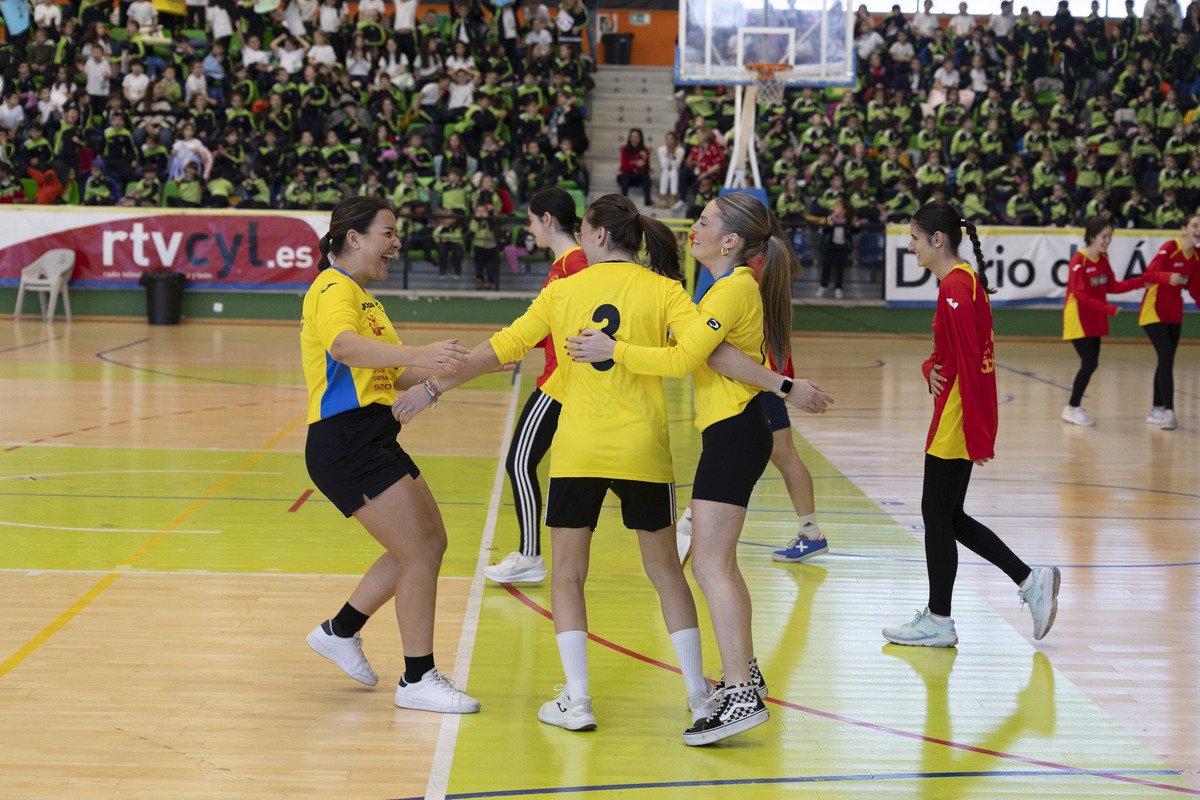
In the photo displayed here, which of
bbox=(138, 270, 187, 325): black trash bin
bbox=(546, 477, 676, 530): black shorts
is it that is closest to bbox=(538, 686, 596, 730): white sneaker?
bbox=(546, 477, 676, 530): black shorts

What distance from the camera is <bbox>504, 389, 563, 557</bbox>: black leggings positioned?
17.9 feet

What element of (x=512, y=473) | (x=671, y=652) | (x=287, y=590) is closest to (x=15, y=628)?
(x=287, y=590)

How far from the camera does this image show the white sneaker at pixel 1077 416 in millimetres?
10789

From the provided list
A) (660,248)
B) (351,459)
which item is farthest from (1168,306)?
(351,459)

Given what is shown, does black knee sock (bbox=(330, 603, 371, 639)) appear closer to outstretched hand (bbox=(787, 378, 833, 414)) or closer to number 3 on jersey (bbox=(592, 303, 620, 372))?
number 3 on jersey (bbox=(592, 303, 620, 372))

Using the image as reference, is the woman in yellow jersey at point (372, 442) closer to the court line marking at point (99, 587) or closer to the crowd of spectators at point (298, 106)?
the court line marking at point (99, 587)

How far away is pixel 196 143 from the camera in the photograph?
62.1ft

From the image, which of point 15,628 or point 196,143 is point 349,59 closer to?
point 196,143

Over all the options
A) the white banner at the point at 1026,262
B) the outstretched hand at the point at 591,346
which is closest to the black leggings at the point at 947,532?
the outstretched hand at the point at 591,346

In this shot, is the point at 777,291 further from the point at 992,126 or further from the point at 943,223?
the point at 992,126

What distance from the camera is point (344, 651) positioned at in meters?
4.25

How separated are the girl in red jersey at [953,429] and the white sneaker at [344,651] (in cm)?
224

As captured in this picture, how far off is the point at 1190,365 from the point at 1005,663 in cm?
Answer: 1291

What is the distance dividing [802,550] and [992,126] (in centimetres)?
1610
